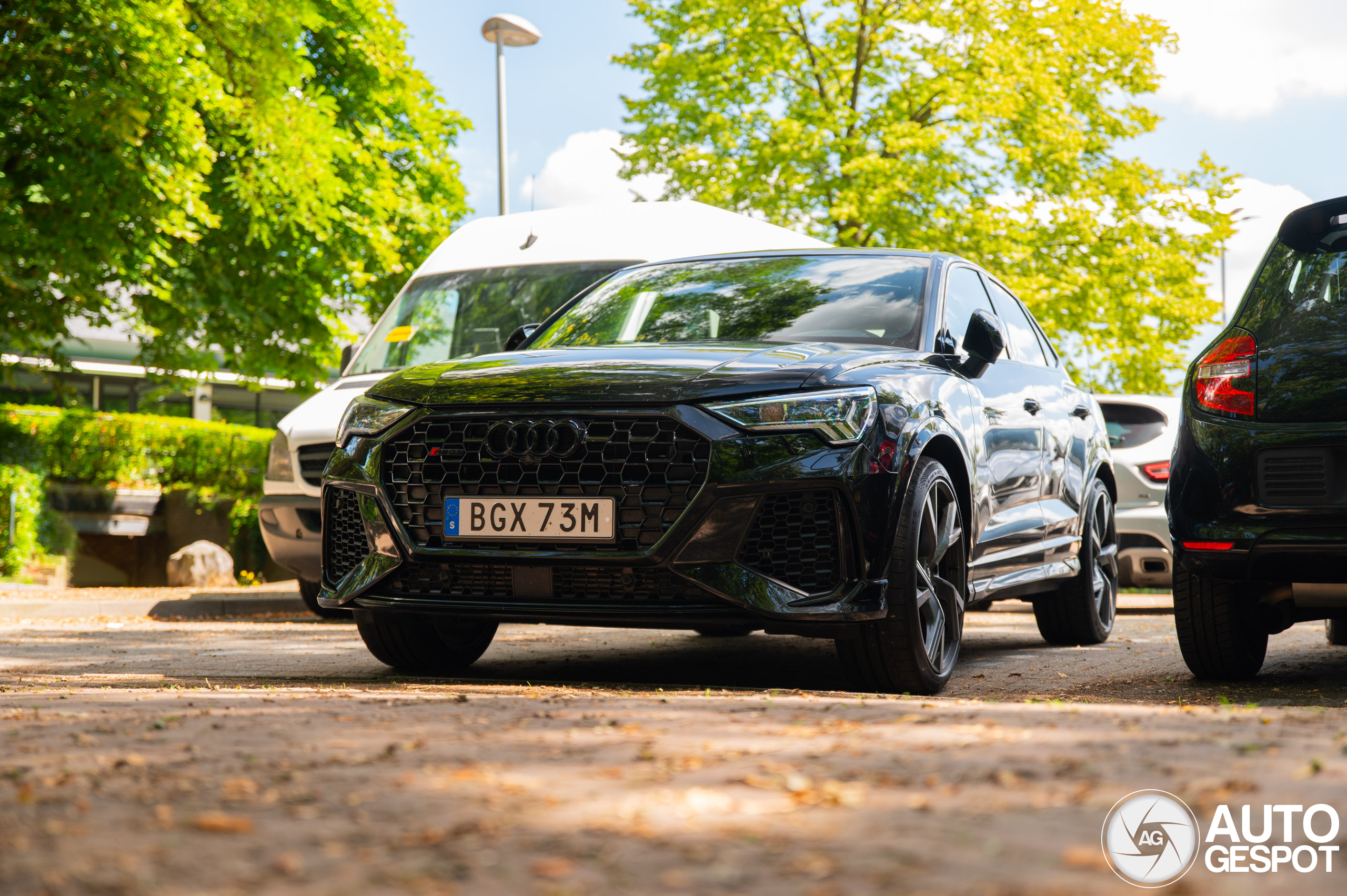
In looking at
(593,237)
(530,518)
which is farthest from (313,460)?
(530,518)

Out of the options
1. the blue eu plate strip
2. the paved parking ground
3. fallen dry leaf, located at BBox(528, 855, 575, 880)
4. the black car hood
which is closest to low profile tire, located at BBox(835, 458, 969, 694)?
the paved parking ground

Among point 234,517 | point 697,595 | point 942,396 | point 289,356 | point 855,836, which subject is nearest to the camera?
point 855,836

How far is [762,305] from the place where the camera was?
576cm

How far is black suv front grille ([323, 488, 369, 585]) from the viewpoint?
5121 mm

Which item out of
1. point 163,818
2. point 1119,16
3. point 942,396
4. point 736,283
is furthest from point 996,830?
point 1119,16

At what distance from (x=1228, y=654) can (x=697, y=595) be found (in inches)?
87.2

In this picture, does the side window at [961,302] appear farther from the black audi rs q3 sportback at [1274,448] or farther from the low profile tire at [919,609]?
the black audi rs q3 sportback at [1274,448]

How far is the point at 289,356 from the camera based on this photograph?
17156 millimetres

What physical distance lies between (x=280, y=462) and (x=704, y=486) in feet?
16.2

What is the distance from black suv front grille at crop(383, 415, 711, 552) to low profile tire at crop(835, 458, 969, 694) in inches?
29.7

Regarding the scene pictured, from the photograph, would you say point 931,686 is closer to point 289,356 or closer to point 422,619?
point 422,619

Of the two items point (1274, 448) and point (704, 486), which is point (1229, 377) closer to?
point (1274, 448)

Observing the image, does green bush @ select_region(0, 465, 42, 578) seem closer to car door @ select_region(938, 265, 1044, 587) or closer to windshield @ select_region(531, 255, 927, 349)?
windshield @ select_region(531, 255, 927, 349)

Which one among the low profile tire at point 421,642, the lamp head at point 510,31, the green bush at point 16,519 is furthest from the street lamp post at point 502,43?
the low profile tire at point 421,642
